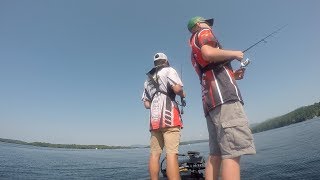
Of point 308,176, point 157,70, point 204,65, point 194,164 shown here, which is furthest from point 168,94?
point 308,176

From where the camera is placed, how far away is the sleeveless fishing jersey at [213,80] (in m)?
3.73

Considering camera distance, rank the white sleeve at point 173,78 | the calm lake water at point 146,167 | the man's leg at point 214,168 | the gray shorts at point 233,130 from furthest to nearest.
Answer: the calm lake water at point 146,167 < the white sleeve at point 173,78 < the man's leg at point 214,168 < the gray shorts at point 233,130

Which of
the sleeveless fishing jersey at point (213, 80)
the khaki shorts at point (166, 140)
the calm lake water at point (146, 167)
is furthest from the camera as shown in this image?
the calm lake water at point (146, 167)

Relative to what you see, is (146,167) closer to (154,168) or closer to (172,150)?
(154,168)

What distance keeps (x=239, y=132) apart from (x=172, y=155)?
7.88 ft

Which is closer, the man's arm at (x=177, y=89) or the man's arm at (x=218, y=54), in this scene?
the man's arm at (x=218, y=54)

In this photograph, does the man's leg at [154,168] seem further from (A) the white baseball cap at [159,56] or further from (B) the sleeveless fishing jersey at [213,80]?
(A) the white baseball cap at [159,56]

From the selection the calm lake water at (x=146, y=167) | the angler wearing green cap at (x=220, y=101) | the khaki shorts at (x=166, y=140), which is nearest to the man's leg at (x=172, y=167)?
the khaki shorts at (x=166, y=140)

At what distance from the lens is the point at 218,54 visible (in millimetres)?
3738

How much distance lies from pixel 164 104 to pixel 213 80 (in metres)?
2.26

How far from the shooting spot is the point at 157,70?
20.9ft

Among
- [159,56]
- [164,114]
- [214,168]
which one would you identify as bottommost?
[214,168]

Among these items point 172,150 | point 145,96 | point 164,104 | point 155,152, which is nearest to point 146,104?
point 145,96

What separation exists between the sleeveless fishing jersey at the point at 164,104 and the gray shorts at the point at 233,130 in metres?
2.12
